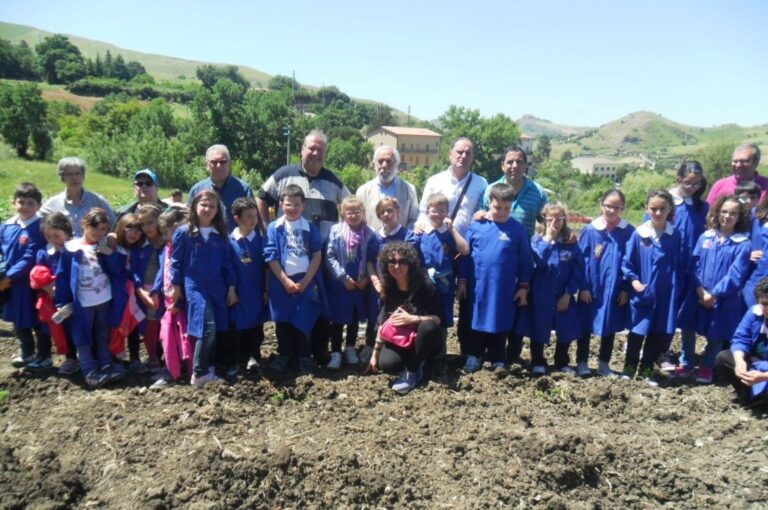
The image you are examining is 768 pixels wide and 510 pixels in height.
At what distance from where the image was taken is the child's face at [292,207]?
14.9 ft

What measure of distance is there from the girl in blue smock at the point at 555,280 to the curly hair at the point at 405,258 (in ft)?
3.77

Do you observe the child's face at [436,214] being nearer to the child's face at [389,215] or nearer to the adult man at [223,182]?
the child's face at [389,215]

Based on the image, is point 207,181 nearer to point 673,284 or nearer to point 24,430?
point 24,430

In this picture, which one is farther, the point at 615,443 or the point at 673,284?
the point at 673,284

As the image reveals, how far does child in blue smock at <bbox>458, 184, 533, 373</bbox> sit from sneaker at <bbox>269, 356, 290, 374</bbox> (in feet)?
5.71

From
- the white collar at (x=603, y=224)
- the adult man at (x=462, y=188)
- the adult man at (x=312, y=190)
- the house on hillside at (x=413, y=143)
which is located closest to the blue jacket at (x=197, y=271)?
the adult man at (x=312, y=190)

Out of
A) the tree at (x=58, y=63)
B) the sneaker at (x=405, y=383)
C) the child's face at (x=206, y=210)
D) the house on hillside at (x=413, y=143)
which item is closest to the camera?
the child's face at (x=206, y=210)

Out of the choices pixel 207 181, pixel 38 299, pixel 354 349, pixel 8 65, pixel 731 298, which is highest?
pixel 8 65

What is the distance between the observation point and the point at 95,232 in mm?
4449

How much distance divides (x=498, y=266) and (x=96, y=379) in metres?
3.74

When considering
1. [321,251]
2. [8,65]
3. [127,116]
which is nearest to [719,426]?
[321,251]

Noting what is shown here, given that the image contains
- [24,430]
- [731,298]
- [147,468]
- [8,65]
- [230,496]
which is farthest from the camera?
[8,65]

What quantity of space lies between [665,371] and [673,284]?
3.18 ft

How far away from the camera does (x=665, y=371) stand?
5.04 meters
